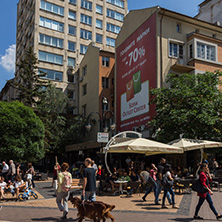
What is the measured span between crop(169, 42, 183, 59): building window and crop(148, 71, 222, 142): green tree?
6969 mm

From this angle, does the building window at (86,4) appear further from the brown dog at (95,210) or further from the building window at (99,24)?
the brown dog at (95,210)

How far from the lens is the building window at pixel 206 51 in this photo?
87.8ft

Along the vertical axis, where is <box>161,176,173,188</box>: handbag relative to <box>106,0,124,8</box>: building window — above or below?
below

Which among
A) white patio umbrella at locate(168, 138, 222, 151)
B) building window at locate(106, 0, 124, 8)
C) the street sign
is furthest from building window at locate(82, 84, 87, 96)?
white patio umbrella at locate(168, 138, 222, 151)

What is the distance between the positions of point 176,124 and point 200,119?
151 centimetres

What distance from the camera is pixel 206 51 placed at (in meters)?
27.1

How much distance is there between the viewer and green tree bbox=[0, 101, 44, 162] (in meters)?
23.4

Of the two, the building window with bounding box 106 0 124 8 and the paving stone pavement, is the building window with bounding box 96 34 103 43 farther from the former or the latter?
the paving stone pavement

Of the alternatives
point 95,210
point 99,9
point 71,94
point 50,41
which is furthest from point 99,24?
point 95,210

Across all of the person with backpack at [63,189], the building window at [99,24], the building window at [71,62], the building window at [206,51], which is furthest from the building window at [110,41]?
the person with backpack at [63,189]

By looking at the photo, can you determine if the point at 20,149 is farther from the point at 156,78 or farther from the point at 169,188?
the point at 169,188

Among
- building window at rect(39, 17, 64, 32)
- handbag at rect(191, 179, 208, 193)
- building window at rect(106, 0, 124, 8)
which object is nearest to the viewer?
handbag at rect(191, 179, 208, 193)

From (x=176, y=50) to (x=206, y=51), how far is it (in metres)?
2.78

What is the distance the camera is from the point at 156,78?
83.3 feet
